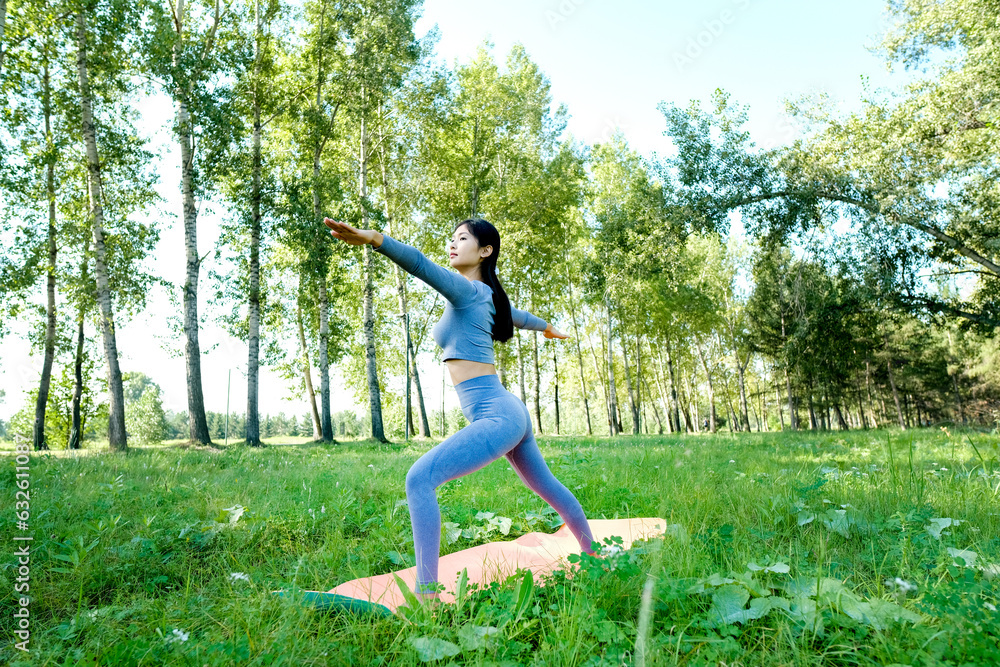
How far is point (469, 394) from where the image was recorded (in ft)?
9.53

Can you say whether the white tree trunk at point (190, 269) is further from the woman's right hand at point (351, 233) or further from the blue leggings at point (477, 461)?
the woman's right hand at point (351, 233)

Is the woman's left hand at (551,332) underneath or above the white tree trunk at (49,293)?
underneath

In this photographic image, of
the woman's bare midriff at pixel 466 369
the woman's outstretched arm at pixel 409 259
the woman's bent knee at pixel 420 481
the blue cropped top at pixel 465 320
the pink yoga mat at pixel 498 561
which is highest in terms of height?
the woman's outstretched arm at pixel 409 259

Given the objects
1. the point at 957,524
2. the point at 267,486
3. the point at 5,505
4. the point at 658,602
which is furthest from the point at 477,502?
the point at 5,505

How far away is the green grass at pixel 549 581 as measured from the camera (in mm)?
1972

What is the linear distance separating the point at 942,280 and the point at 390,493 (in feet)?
54.2

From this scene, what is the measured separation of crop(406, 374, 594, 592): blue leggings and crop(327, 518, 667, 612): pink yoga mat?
0.68ft

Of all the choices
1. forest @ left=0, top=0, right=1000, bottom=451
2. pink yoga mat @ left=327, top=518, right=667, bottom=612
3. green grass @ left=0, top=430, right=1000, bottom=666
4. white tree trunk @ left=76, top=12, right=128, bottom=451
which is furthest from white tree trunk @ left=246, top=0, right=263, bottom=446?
pink yoga mat @ left=327, top=518, right=667, bottom=612

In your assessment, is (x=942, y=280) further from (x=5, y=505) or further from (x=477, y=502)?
(x=5, y=505)

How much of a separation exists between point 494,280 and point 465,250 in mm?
274

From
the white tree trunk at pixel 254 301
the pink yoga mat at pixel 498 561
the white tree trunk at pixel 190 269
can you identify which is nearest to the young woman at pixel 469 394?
the pink yoga mat at pixel 498 561

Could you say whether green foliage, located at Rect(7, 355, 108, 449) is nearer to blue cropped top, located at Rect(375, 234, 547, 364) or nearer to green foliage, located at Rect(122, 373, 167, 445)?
blue cropped top, located at Rect(375, 234, 547, 364)

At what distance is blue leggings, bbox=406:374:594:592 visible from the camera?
256cm

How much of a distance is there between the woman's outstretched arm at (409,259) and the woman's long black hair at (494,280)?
0.34m
